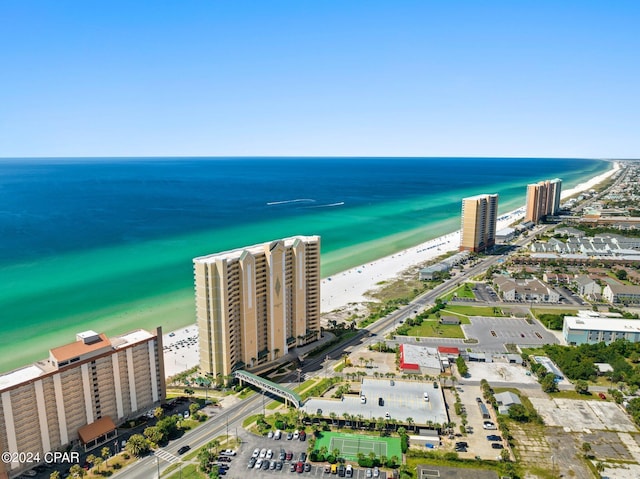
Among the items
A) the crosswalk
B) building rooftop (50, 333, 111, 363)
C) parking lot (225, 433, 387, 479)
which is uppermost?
building rooftop (50, 333, 111, 363)

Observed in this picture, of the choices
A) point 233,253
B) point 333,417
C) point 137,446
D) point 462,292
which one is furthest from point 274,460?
point 462,292

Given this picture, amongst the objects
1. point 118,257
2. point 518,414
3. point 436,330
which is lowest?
point 436,330

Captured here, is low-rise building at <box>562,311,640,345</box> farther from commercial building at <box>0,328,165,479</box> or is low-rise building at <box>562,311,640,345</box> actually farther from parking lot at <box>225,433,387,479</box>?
commercial building at <box>0,328,165,479</box>

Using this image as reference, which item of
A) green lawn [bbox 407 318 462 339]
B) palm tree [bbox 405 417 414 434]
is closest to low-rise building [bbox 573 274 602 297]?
green lawn [bbox 407 318 462 339]

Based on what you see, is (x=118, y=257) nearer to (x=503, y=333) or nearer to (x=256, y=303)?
(x=256, y=303)

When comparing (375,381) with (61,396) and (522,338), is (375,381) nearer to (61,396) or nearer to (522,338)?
(522,338)
